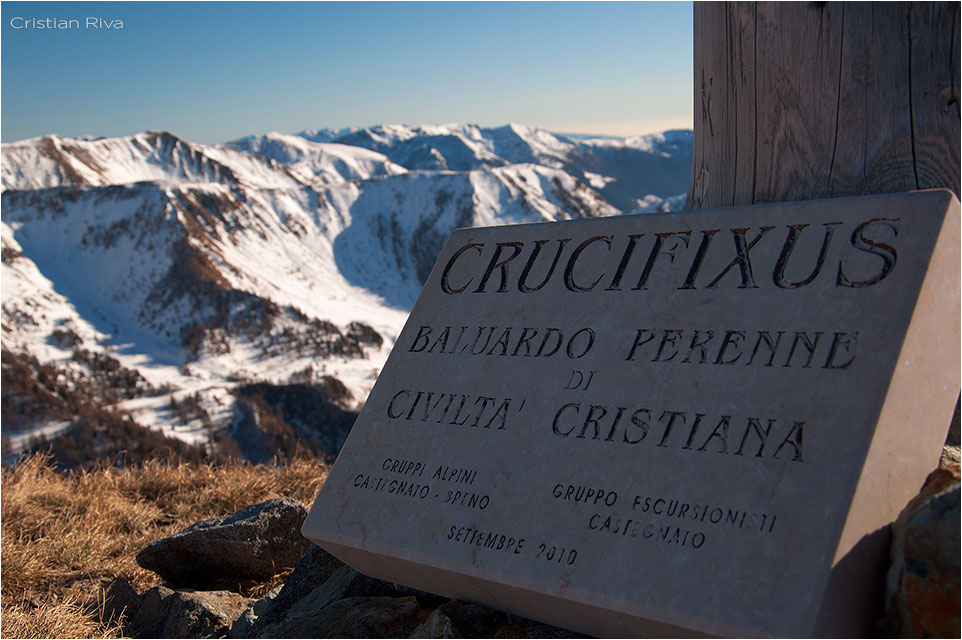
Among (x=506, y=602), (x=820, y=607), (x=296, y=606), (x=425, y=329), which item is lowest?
(x=296, y=606)

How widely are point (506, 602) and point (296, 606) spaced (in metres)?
1.44

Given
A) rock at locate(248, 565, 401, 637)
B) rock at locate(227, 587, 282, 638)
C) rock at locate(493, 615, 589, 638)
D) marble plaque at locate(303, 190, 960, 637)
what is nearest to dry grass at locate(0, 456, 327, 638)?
A: rock at locate(227, 587, 282, 638)

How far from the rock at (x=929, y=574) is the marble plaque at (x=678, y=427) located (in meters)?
0.11

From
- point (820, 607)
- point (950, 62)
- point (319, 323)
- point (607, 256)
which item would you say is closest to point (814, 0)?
point (950, 62)

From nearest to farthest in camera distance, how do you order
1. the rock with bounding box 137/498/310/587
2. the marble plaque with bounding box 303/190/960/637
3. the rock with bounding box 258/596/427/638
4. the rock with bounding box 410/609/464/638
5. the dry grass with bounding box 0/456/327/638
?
the marble plaque with bounding box 303/190/960/637 < the rock with bounding box 410/609/464/638 < the rock with bounding box 258/596/427/638 < the dry grass with bounding box 0/456/327/638 < the rock with bounding box 137/498/310/587

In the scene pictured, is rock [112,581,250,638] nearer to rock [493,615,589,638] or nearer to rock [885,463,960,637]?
rock [493,615,589,638]

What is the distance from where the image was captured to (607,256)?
3410 mm

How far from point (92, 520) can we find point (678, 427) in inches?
172

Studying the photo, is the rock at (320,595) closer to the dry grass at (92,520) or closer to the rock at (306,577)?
the rock at (306,577)

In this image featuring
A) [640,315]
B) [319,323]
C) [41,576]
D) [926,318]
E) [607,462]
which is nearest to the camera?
[926,318]

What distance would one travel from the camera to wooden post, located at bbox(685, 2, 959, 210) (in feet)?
10.5

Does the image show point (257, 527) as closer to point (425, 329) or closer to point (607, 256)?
point (425, 329)

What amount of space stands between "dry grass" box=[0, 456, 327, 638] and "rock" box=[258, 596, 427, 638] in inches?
49.1

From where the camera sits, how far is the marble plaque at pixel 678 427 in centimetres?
240
